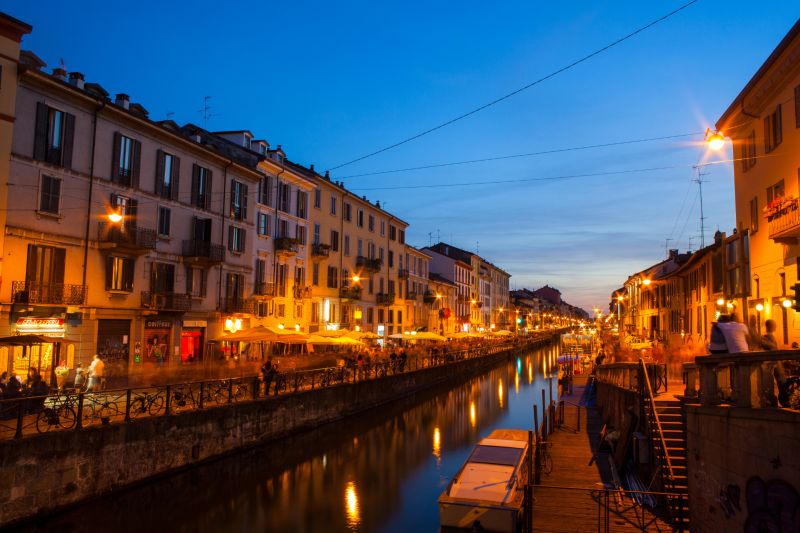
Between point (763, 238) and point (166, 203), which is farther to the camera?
point (166, 203)

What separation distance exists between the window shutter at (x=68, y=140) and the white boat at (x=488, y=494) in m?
20.6

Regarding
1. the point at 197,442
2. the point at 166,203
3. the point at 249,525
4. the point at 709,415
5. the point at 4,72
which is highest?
the point at 4,72

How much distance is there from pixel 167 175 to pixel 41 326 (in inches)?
424

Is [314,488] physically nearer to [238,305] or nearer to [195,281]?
[195,281]

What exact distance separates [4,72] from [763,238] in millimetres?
29089

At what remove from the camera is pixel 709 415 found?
33.1 ft

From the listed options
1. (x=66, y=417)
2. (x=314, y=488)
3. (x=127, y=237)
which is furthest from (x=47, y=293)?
(x=314, y=488)

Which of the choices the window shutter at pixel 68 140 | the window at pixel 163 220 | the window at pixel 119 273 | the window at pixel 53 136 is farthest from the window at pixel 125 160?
the window at pixel 119 273

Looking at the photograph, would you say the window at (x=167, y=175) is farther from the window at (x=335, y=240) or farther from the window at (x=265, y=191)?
the window at (x=335, y=240)

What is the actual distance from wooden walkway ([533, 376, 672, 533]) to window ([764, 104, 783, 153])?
493 inches

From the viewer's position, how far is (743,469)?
347 inches

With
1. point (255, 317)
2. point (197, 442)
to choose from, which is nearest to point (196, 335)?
point (255, 317)

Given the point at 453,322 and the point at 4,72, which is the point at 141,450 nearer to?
the point at 4,72

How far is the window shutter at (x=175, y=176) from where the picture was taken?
3172 centimetres
